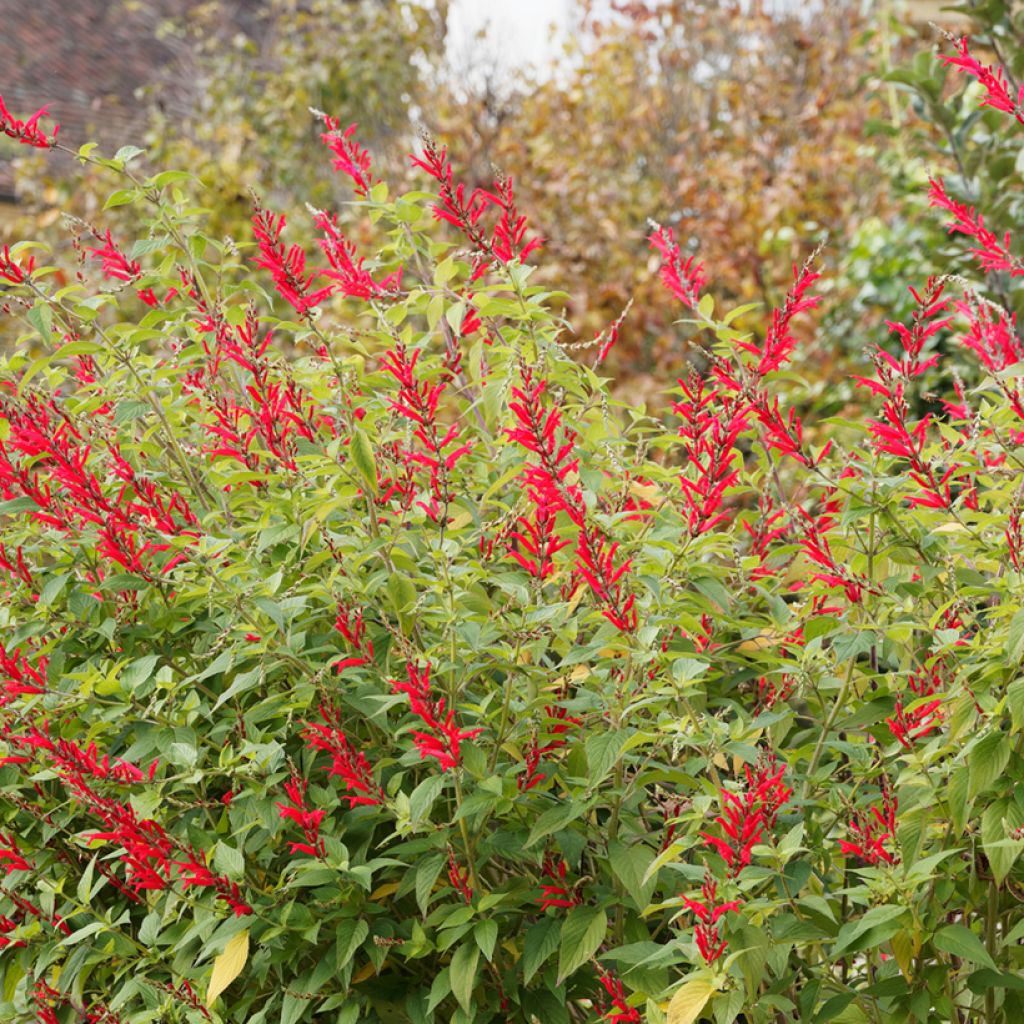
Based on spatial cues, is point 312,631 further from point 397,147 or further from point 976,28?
point 397,147

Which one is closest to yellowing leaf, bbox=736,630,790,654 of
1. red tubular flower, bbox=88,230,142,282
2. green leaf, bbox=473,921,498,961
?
green leaf, bbox=473,921,498,961

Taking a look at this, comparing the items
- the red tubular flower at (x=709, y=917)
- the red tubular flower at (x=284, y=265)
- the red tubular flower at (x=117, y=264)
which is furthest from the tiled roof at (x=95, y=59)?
the red tubular flower at (x=709, y=917)

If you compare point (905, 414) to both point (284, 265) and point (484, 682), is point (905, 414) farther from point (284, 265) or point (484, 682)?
point (284, 265)

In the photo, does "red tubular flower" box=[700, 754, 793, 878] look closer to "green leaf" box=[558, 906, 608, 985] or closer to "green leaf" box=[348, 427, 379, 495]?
"green leaf" box=[558, 906, 608, 985]

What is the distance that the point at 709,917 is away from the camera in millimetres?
1661

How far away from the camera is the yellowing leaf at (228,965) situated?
1.93 meters

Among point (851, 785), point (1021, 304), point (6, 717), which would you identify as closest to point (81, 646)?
point (6, 717)

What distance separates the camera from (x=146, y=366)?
7.99 ft

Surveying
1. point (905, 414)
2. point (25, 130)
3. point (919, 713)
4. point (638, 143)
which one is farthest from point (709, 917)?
point (638, 143)

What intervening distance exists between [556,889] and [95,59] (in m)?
22.2

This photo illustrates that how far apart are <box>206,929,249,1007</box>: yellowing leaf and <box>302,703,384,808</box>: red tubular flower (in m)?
0.26

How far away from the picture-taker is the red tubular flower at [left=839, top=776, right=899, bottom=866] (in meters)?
1.79

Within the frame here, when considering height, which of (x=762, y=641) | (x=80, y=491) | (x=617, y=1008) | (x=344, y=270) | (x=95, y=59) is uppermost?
(x=344, y=270)

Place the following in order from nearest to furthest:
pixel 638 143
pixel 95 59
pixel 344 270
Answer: pixel 344 270, pixel 638 143, pixel 95 59
